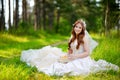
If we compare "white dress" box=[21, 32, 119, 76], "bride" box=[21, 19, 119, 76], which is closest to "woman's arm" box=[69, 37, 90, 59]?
"bride" box=[21, 19, 119, 76]

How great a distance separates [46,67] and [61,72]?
120 cm

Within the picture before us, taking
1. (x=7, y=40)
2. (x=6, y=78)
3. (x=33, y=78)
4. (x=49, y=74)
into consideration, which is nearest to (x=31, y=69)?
(x=49, y=74)

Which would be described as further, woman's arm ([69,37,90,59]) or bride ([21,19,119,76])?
woman's arm ([69,37,90,59])

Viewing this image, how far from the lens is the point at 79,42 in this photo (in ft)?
38.2

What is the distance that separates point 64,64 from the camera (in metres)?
11.2

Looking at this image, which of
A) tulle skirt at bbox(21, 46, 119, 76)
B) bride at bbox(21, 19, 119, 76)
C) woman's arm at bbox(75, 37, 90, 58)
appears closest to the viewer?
tulle skirt at bbox(21, 46, 119, 76)

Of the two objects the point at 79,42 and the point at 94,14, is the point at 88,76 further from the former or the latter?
the point at 94,14

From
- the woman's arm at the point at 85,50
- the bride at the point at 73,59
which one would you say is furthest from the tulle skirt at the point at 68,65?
the woman's arm at the point at 85,50

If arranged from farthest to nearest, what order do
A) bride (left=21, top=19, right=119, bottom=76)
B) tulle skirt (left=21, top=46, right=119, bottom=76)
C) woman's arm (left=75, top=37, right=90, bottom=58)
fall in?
woman's arm (left=75, top=37, right=90, bottom=58) → bride (left=21, top=19, right=119, bottom=76) → tulle skirt (left=21, top=46, right=119, bottom=76)

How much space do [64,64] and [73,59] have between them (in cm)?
48

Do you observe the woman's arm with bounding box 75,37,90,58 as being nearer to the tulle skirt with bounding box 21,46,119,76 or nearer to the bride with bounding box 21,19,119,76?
the bride with bounding box 21,19,119,76

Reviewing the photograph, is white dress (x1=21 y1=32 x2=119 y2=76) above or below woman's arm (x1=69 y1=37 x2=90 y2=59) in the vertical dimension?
below

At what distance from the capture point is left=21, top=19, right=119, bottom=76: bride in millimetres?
10844

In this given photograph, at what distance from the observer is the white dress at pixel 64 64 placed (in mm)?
10750
